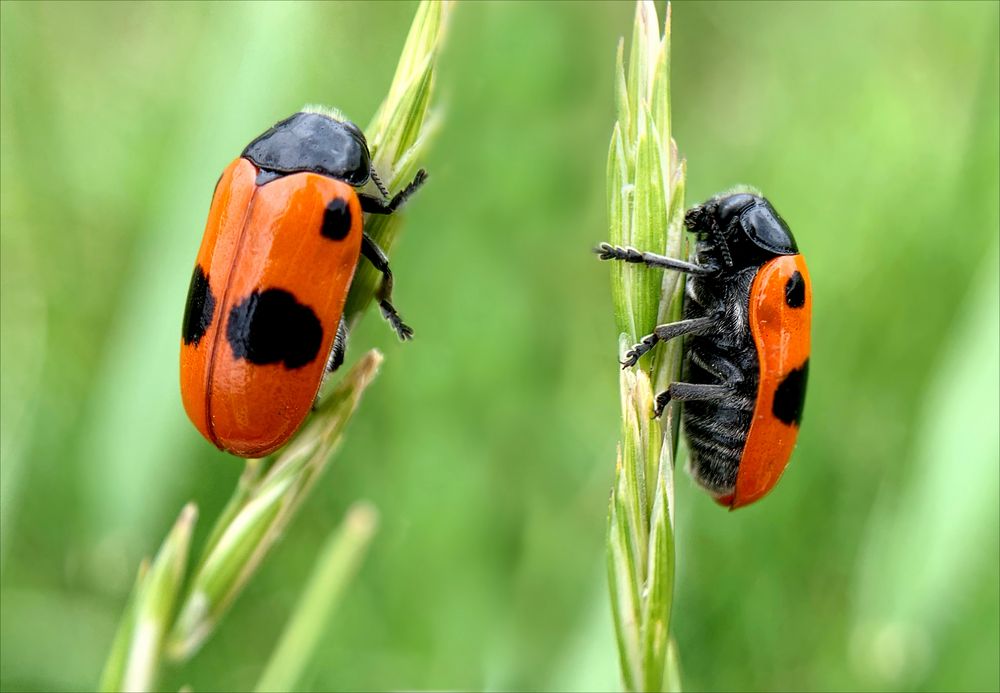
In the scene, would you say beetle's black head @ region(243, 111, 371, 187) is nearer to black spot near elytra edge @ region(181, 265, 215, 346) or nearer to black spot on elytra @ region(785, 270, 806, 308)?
black spot near elytra edge @ region(181, 265, 215, 346)

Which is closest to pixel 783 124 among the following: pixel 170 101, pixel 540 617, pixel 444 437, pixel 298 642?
pixel 444 437

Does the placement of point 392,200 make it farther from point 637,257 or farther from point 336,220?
point 637,257

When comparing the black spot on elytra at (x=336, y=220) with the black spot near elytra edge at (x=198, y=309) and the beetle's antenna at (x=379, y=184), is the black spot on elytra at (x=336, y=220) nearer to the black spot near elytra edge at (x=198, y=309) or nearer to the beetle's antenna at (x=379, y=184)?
the beetle's antenna at (x=379, y=184)

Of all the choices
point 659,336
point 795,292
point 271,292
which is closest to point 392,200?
point 271,292

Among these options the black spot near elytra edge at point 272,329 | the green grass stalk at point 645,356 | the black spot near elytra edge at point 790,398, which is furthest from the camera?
the black spot near elytra edge at point 790,398

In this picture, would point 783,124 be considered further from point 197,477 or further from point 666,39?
point 197,477

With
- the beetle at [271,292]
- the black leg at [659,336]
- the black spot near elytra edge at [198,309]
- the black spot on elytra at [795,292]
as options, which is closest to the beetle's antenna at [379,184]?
the beetle at [271,292]

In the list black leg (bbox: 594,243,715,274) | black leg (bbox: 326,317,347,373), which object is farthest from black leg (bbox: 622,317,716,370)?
black leg (bbox: 326,317,347,373)
